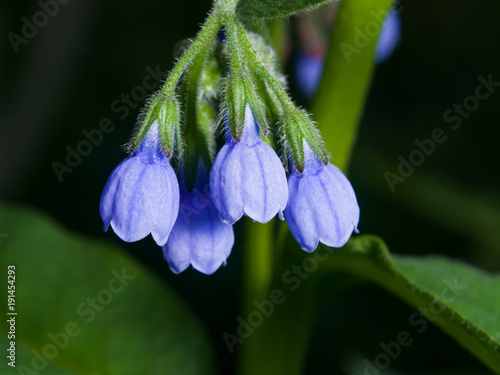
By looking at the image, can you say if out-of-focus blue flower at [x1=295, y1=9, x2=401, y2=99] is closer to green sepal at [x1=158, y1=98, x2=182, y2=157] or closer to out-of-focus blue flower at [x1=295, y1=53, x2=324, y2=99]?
out-of-focus blue flower at [x1=295, y1=53, x2=324, y2=99]

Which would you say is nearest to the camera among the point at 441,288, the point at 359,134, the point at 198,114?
the point at 198,114

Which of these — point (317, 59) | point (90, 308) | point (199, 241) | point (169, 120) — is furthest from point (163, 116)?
point (317, 59)

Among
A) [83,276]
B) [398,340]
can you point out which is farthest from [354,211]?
[398,340]

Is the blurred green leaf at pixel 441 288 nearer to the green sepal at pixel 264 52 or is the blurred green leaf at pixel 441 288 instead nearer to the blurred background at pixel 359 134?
the green sepal at pixel 264 52

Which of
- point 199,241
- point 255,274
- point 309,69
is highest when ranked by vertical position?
point 309,69

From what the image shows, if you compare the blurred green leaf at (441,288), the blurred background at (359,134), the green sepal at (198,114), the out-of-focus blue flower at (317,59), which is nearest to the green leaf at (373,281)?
the blurred green leaf at (441,288)

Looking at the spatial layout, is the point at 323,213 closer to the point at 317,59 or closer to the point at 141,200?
the point at 141,200

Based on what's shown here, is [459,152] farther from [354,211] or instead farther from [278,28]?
[354,211]
